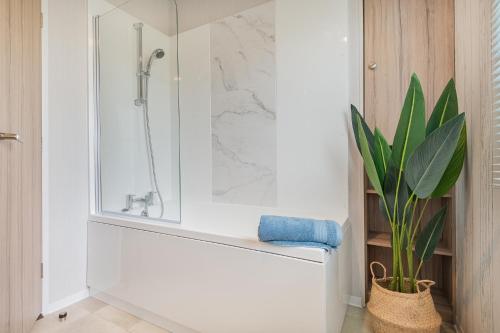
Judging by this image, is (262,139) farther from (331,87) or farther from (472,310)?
(472,310)

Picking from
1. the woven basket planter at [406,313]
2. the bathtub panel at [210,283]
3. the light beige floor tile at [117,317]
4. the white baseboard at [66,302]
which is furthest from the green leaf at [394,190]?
the white baseboard at [66,302]

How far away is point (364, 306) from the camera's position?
1765mm

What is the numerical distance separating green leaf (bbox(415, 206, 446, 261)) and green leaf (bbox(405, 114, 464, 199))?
25 centimetres

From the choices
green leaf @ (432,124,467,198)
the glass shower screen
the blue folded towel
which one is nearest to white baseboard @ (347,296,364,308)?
the blue folded towel

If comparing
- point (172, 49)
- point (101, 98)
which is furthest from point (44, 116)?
point (172, 49)

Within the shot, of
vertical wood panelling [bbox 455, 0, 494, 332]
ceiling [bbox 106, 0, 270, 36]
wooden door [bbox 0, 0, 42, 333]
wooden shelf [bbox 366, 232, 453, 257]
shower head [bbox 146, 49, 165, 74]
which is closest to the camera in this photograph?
vertical wood panelling [bbox 455, 0, 494, 332]

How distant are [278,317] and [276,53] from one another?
1.76 meters

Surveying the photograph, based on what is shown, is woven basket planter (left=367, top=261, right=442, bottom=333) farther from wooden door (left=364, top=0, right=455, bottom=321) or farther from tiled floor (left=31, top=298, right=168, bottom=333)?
tiled floor (left=31, top=298, right=168, bottom=333)

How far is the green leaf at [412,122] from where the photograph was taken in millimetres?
1311

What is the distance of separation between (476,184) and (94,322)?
2294mm

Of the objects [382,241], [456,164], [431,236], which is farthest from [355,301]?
[456,164]

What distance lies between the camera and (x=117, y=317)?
1705mm

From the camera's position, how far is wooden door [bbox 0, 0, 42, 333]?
1.40 m

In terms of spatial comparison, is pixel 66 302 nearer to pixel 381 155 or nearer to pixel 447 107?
pixel 381 155
